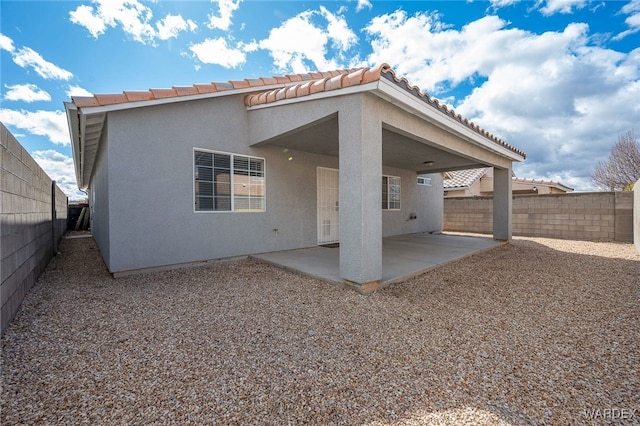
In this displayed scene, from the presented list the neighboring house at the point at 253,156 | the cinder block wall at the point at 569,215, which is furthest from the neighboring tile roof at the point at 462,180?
the neighboring house at the point at 253,156

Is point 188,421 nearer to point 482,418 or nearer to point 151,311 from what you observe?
point 482,418

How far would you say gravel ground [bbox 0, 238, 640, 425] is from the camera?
2.06 meters

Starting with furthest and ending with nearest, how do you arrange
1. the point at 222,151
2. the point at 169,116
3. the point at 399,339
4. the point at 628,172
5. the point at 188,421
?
the point at 628,172
the point at 222,151
the point at 169,116
the point at 399,339
the point at 188,421

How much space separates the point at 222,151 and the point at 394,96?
4.34 metres

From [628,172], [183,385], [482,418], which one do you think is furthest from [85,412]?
[628,172]

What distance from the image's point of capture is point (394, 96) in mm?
4695

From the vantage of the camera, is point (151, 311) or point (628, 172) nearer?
point (151, 311)

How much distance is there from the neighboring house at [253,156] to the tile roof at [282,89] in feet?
0.08

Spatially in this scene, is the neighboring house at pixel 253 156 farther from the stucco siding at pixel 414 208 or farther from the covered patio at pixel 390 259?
the stucco siding at pixel 414 208

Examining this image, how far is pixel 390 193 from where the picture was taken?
11.8 m

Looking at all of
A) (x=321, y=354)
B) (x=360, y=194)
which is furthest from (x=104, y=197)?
(x=321, y=354)

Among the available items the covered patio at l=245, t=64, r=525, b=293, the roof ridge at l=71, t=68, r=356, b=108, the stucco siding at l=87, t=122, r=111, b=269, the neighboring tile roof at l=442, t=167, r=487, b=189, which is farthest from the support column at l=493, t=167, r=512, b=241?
the stucco siding at l=87, t=122, r=111, b=269

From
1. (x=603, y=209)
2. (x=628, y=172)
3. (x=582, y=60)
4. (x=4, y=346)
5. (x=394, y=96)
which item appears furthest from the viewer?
(x=628, y=172)

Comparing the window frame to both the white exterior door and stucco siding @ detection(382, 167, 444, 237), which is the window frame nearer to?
stucco siding @ detection(382, 167, 444, 237)
